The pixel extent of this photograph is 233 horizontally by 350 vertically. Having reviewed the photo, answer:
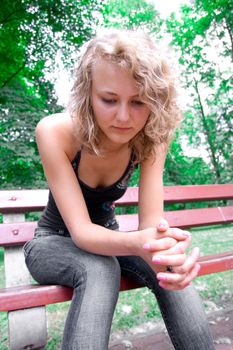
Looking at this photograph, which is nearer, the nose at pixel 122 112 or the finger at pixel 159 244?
the finger at pixel 159 244

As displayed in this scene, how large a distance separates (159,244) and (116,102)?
21.3 inches

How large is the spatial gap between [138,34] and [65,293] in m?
1.03

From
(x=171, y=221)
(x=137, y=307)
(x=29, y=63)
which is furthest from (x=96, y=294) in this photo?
(x=29, y=63)

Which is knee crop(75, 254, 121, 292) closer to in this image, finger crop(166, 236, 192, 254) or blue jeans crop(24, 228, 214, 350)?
blue jeans crop(24, 228, 214, 350)

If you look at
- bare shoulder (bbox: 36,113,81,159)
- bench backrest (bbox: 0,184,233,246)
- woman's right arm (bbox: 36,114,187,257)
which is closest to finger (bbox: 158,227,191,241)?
woman's right arm (bbox: 36,114,187,257)

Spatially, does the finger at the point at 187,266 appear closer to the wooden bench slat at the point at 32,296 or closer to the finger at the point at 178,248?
the finger at the point at 178,248

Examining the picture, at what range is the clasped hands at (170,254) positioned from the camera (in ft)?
4.00

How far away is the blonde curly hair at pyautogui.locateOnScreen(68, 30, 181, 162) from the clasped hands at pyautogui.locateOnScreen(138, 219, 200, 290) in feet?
1.49

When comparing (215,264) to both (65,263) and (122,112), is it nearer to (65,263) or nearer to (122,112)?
(65,263)

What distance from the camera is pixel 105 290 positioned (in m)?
1.30

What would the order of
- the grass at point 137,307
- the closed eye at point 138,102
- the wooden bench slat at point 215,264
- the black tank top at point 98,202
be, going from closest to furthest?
the closed eye at point 138,102 < the black tank top at point 98,202 < the wooden bench slat at point 215,264 < the grass at point 137,307

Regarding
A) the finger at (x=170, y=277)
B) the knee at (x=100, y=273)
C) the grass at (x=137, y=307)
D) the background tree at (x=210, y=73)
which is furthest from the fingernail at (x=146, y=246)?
the background tree at (x=210, y=73)

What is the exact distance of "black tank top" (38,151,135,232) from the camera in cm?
164

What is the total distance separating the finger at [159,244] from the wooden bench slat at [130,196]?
0.91 meters
